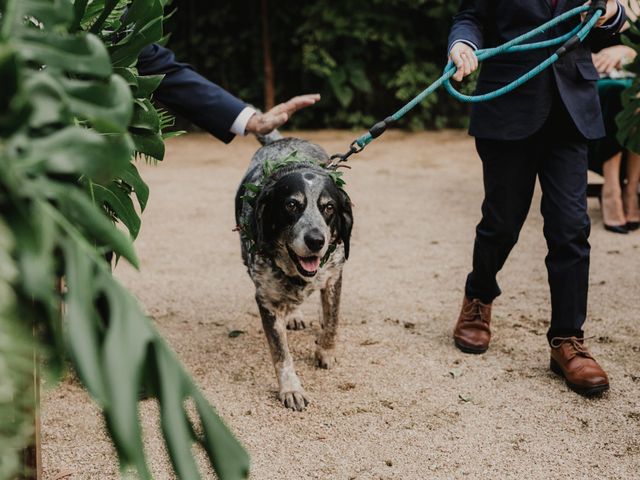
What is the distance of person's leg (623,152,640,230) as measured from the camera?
6797 millimetres

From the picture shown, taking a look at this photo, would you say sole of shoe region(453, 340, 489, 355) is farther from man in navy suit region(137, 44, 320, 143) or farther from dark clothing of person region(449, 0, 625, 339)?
man in navy suit region(137, 44, 320, 143)

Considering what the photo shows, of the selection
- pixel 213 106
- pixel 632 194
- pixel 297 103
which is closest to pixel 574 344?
pixel 297 103

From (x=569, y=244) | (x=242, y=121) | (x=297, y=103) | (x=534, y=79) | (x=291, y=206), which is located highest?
(x=534, y=79)

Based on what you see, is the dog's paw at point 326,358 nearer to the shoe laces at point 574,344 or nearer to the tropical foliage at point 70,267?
the shoe laces at point 574,344

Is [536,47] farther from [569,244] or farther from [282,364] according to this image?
[282,364]

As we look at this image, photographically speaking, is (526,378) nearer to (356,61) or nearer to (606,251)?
(606,251)

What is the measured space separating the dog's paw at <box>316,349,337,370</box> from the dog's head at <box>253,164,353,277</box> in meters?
0.53

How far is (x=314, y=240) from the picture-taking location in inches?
133

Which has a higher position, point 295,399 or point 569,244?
point 569,244

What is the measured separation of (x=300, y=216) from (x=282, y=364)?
72 centimetres

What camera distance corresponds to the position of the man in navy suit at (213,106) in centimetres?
363

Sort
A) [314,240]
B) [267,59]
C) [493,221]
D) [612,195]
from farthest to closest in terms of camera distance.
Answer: [267,59] → [612,195] → [493,221] → [314,240]

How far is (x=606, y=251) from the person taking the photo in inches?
241

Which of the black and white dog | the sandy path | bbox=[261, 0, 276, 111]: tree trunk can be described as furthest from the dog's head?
bbox=[261, 0, 276, 111]: tree trunk
